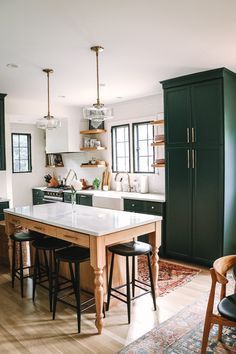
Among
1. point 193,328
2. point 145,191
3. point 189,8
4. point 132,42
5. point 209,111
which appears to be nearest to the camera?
point 189,8

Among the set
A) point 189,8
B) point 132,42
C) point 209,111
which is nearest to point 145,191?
point 209,111

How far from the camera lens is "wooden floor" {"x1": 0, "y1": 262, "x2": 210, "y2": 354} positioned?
8.05ft

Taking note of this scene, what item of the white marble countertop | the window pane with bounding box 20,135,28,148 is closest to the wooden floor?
the white marble countertop

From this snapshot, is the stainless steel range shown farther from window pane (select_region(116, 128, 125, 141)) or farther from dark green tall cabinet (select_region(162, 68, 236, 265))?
dark green tall cabinet (select_region(162, 68, 236, 265))

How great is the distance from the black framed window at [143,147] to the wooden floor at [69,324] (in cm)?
257

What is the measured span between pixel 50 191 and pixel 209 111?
3.87 m

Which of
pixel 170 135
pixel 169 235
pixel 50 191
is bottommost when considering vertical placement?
pixel 169 235

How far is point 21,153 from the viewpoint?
282 inches

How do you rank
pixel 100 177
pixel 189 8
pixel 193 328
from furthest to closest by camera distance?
pixel 100 177 < pixel 193 328 < pixel 189 8

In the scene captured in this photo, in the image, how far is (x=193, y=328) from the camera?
266cm

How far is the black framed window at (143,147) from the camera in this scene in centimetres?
551

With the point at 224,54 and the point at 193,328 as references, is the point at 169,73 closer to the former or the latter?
the point at 224,54

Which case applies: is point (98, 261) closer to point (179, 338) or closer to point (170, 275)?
point (179, 338)

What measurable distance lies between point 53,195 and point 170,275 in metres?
3.40
